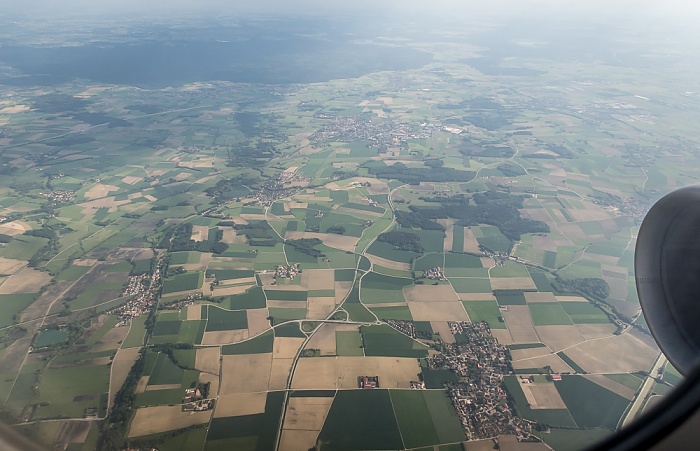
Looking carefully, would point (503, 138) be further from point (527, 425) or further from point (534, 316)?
point (527, 425)

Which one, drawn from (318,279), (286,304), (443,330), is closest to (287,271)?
(318,279)

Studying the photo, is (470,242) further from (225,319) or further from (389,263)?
(225,319)

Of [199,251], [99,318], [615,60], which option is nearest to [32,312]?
[99,318]

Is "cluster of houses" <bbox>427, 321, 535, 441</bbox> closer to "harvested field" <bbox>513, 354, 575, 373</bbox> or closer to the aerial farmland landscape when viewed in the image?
the aerial farmland landscape

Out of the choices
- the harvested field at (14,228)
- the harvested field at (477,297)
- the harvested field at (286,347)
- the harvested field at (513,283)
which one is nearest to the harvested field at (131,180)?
the harvested field at (14,228)

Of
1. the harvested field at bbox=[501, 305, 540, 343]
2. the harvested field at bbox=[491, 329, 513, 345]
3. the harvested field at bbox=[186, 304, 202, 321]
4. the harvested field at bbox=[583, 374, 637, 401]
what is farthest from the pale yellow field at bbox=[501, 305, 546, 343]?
the harvested field at bbox=[186, 304, 202, 321]

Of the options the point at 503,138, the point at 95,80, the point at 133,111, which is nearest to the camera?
the point at 503,138
